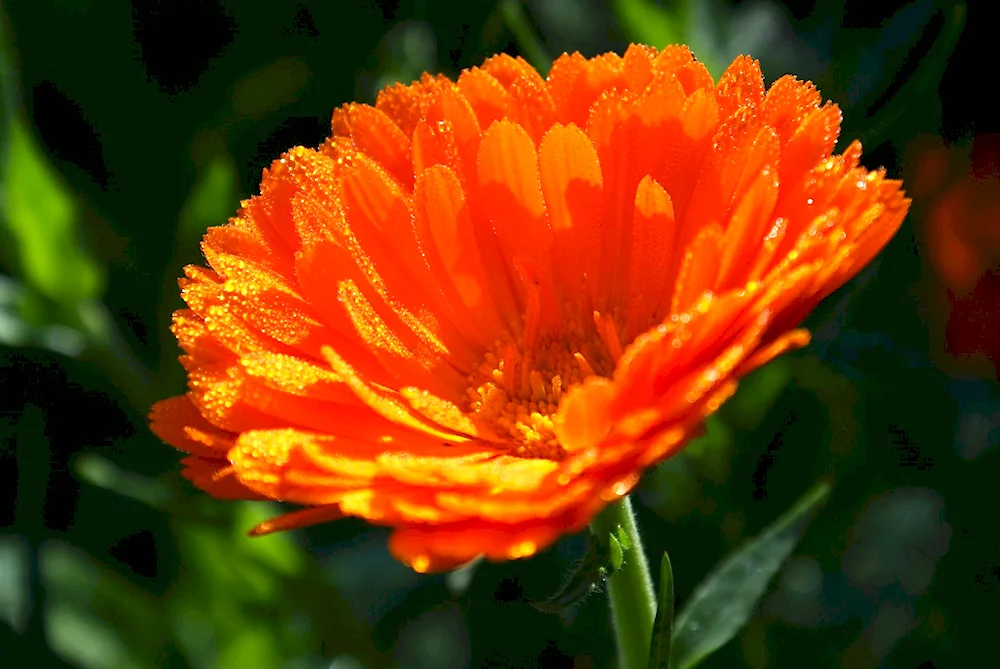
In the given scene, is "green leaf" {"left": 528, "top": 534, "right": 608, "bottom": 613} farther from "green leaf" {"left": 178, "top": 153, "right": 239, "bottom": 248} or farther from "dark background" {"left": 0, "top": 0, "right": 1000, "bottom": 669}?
"green leaf" {"left": 178, "top": 153, "right": 239, "bottom": 248}

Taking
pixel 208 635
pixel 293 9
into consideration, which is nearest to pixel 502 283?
pixel 208 635

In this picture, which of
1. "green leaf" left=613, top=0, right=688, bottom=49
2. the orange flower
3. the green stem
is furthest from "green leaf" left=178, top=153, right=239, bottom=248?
the green stem

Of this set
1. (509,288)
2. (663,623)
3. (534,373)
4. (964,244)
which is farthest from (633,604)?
(964,244)

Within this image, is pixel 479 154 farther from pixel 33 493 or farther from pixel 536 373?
pixel 33 493

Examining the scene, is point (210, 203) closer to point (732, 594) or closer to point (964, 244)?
point (732, 594)

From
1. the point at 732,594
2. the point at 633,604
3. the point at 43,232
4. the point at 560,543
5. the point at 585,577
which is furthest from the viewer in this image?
the point at 43,232

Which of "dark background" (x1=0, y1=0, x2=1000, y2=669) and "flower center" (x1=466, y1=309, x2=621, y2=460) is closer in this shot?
"flower center" (x1=466, y1=309, x2=621, y2=460)
